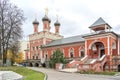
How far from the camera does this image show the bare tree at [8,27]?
32406mm

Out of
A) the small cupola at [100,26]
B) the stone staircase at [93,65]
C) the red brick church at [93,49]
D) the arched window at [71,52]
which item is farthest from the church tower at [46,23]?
the stone staircase at [93,65]

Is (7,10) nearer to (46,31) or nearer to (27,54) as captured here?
(46,31)

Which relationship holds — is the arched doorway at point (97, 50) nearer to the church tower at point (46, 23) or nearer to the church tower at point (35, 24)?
the church tower at point (46, 23)

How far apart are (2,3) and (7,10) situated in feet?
4.50

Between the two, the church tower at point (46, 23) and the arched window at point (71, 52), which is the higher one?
the church tower at point (46, 23)

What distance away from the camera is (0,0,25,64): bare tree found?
32406 mm

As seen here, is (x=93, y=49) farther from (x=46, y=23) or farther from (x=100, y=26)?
(x=46, y=23)

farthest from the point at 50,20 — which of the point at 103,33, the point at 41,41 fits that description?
the point at 103,33

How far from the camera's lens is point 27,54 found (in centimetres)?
6212

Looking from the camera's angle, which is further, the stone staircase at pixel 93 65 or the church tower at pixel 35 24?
the church tower at pixel 35 24

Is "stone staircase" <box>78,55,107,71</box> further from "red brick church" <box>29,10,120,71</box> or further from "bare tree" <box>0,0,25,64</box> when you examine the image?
"bare tree" <box>0,0,25,64</box>

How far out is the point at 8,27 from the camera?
108ft

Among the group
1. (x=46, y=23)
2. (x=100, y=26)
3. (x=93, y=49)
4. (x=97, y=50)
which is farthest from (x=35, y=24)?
(x=100, y=26)

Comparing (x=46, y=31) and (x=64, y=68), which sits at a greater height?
(x=46, y=31)
